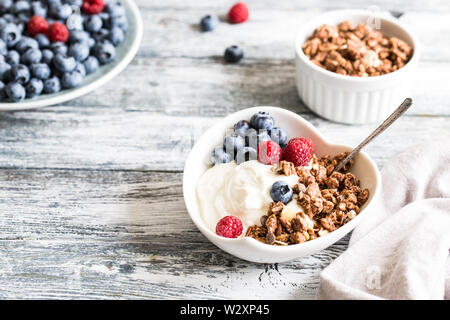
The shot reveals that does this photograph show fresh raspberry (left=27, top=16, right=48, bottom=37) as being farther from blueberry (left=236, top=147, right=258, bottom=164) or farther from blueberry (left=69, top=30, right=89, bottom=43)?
blueberry (left=236, top=147, right=258, bottom=164)

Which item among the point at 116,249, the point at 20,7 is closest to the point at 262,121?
the point at 116,249

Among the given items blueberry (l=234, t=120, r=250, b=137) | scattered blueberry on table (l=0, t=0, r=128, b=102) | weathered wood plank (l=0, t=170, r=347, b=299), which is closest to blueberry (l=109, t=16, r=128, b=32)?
scattered blueberry on table (l=0, t=0, r=128, b=102)

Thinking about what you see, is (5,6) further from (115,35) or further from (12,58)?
(115,35)

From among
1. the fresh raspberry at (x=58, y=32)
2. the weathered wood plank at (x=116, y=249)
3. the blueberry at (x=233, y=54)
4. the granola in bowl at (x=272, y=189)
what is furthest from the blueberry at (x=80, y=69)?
the granola in bowl at (x=272, y=189)

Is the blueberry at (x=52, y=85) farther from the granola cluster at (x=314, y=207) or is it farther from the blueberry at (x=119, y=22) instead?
the granola cluster at (x=314, y=207)
